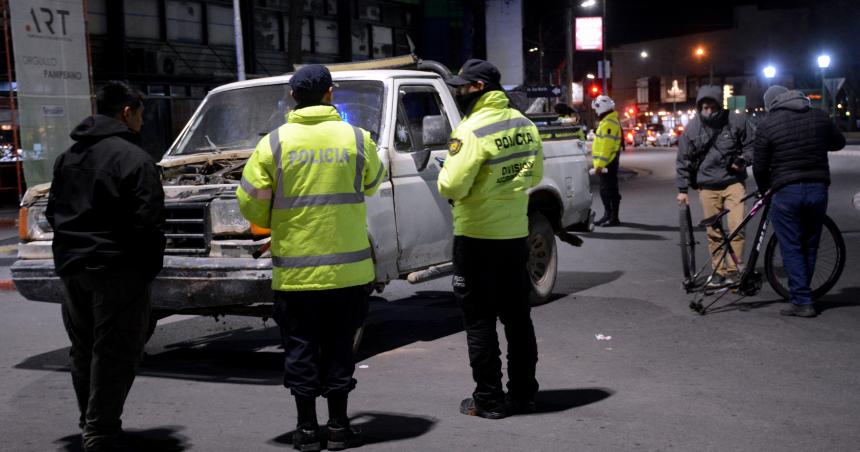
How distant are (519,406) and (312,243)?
5.41 feet

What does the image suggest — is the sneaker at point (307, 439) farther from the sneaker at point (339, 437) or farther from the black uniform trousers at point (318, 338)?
the black uniform trousers at point (318, 338)

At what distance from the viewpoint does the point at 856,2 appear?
275 feet

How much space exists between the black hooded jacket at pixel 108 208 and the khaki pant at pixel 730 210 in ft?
20.1

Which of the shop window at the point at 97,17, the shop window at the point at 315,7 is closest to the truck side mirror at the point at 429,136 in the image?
the shop window at the point at 97,17

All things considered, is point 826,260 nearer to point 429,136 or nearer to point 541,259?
point 541,259

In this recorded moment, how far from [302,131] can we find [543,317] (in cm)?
439

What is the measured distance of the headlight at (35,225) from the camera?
756 cm

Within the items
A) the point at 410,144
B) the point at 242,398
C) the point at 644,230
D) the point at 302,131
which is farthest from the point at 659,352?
the point at 644,230

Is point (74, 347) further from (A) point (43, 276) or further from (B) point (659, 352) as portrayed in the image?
(B) point (659, 352)

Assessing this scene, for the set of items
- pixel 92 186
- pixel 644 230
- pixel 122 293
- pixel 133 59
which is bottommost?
pixel 644 230

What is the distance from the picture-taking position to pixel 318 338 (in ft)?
17.7

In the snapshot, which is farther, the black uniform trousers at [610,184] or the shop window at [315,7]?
the shop window at [315,7]

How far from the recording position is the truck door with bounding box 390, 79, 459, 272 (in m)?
8.00

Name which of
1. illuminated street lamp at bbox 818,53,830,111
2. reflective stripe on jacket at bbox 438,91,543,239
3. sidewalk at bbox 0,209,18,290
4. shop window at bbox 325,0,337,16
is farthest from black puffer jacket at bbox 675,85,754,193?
illuminated street lamp at bbox 818,53,830,111
